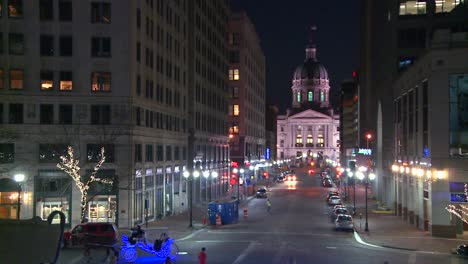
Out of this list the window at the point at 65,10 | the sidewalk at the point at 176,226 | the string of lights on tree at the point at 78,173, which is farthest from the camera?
the window at the point at 65,10

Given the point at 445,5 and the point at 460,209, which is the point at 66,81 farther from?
the point at 445,5

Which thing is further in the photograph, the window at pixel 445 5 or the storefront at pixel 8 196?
the window at pixel 445 5

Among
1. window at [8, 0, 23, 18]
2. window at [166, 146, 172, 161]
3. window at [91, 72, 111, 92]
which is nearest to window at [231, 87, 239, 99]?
window at [166, 146, 172, 161]

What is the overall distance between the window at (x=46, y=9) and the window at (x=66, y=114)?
696 cm

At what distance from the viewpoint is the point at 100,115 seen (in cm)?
5094

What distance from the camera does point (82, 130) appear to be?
165 ft

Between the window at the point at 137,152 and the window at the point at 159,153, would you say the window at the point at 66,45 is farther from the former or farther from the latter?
the window at the point at 159,153

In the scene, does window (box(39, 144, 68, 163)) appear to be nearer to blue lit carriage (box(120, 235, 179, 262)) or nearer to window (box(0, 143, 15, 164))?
window (box(0, 143, 15, 164))

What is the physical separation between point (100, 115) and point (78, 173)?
477 cm

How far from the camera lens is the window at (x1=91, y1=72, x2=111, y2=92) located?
168ft

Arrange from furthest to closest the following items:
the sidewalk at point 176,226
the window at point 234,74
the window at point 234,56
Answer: the window at point 234,74
the window at point 234,56
the sidewalk at point 176,226

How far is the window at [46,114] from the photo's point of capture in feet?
165

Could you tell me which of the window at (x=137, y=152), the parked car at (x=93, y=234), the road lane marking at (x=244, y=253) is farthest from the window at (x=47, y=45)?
the road lane marking at (x=244, y=253)

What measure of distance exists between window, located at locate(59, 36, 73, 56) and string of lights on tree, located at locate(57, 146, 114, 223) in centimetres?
777
